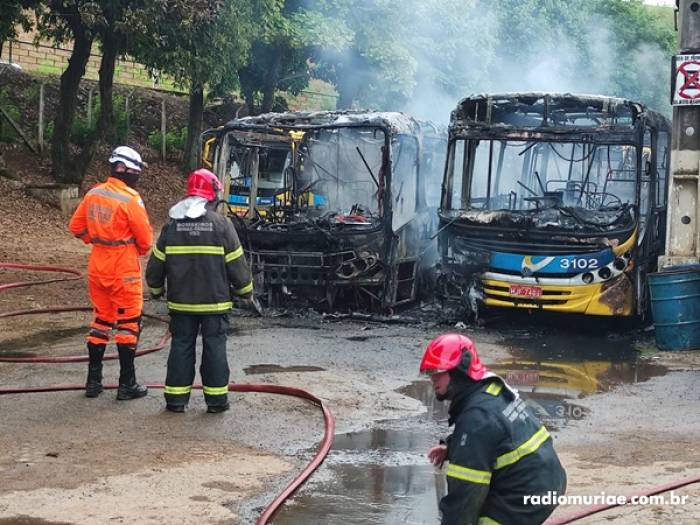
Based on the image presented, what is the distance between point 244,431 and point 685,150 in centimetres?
636

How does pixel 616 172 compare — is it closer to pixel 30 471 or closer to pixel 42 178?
pixel 30 471

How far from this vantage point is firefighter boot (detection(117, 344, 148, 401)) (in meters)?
7.82

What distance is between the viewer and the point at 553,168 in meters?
12.2

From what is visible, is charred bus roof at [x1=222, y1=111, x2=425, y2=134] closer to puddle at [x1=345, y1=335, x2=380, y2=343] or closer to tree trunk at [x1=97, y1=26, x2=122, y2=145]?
puddle at [x1=345, y1=335, x2=380, y2=343]

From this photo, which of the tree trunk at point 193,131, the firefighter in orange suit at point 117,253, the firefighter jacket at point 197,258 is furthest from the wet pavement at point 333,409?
the tree trunk at point 193,131

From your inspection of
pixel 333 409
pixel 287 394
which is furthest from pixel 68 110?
pixel 333 409

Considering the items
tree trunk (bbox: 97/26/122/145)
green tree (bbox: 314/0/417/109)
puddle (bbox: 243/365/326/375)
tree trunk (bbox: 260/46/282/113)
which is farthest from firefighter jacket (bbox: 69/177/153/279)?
tree trunk (bbox: 260/46/282/113)

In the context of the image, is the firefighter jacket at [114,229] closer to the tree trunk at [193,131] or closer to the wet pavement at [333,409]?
the wet pavement at [333,409]

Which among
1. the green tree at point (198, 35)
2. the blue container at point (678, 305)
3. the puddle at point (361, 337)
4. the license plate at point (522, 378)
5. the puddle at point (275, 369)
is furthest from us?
the green tree at point (198, 35)

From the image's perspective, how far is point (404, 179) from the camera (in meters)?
12.6

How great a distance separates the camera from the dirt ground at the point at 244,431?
18.5 feet

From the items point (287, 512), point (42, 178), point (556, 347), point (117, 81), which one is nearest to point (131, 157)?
point (287, 512)

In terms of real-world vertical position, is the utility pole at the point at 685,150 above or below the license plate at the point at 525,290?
above

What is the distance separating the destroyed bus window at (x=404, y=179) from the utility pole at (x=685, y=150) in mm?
3088
